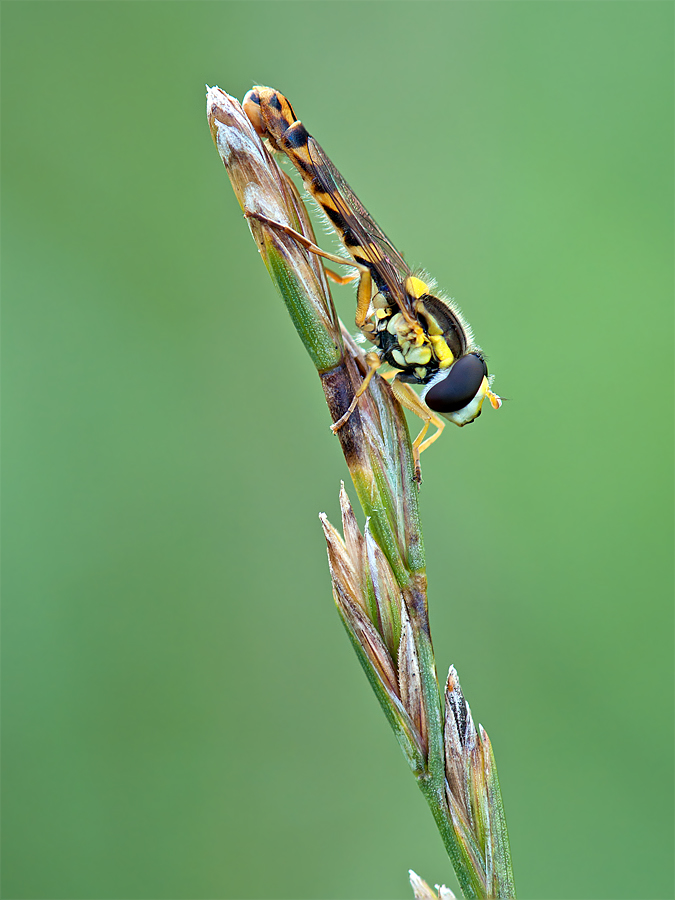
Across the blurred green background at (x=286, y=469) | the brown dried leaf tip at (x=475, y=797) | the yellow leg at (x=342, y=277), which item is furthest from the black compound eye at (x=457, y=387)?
the blurred green background at (x=286, y=469)

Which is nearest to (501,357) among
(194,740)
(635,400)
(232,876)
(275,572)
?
(635,400)

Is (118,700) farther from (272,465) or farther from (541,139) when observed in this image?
(541,139)

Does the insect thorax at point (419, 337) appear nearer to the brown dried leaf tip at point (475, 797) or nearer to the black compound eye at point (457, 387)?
the black compound eye at point (457, 387)

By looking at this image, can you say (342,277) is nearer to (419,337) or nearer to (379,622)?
(419,337)

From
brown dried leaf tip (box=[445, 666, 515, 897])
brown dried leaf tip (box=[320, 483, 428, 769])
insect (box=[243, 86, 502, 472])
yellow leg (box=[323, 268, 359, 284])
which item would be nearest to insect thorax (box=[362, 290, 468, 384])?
insect (box=[243, 86, 502, 472])

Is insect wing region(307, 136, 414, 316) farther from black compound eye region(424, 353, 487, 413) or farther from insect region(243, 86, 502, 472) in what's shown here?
black compound eye region(424, 353, 487, 413)

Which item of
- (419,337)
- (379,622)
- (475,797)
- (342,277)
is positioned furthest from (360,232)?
(475,797)
